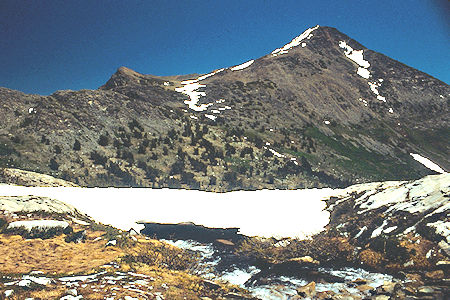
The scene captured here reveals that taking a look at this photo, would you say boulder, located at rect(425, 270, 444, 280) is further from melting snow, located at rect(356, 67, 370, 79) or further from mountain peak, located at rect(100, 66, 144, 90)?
melting snow, located at rect(356, 67, 370, 79)

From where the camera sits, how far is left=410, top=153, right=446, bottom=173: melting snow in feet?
237

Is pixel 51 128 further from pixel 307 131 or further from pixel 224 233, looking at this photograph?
pixel 307 131

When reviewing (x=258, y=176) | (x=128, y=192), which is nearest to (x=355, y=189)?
(x=128, y=192)

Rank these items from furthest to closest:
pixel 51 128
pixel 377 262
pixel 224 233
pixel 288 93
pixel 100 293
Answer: pixel 288 93 → pixel 51 128 → pixel 224 233 → pixel 377 262 → pixel 100 293

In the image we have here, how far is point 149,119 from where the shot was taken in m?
59.0

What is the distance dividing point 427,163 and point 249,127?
4537cm

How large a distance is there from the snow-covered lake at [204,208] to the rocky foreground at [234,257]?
119 cm

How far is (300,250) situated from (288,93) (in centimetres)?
8659

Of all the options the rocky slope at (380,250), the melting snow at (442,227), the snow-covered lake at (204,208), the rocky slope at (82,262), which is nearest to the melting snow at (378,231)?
the rocky slope at (380,250)

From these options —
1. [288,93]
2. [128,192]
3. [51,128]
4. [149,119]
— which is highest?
[288,93]

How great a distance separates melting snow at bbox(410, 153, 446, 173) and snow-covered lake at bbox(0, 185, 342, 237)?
64515 mm

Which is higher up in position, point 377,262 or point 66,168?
point 66,168

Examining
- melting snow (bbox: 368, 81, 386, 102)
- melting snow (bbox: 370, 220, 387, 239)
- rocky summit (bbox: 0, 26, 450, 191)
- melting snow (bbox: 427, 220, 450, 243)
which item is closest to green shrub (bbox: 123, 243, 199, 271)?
melting snow (bbox: 370, 220, 387, 239)

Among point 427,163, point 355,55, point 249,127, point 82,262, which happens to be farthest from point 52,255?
point 355,55
